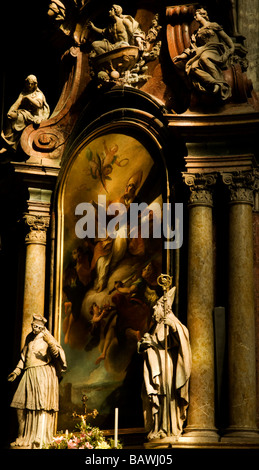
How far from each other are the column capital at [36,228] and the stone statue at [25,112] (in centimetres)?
100

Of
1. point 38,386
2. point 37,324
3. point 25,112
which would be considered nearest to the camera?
point 38,386

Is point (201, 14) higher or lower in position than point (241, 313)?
higher

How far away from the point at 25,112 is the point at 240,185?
3581 mm

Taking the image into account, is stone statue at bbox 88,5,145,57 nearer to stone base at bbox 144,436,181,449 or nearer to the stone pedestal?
the stone pedestal

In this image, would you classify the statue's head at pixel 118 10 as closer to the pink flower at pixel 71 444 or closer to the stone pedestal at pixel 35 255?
the stone pedestal at pixel 35 255

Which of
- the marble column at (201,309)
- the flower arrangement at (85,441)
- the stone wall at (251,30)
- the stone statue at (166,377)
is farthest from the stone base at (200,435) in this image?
the stone wall at (251,30)

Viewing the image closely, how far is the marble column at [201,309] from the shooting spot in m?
13.6

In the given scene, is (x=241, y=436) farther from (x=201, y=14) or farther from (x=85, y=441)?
(x=201, y=14)

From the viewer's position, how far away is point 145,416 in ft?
45.1

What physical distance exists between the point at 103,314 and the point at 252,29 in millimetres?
3813

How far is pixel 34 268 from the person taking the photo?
1569 centimetres

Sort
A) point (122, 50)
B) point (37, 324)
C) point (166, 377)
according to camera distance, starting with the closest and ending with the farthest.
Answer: point (166, 377) < point (37, 324) < point (122, 50)

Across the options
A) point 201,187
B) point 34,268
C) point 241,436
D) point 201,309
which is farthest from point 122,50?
point 241,436
